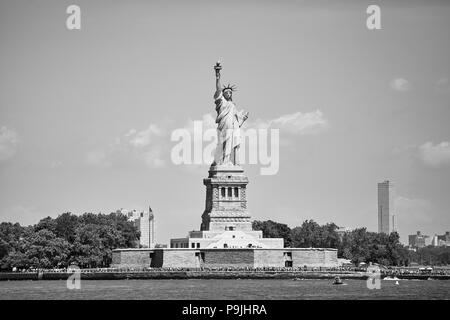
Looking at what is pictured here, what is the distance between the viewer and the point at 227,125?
5438 inches

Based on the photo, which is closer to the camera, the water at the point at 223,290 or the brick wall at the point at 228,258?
the water at the point at 223,290

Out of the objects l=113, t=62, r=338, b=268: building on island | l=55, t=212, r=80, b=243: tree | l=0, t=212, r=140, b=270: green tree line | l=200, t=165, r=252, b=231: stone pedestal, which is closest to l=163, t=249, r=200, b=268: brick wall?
l=113, t=62, r=338, b=268: building on island

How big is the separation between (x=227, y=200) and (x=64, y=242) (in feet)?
64.9

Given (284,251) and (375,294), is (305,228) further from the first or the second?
(375,294)

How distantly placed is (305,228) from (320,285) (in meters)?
60.9

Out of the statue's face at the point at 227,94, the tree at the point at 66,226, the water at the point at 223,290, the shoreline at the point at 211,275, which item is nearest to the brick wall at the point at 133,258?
the shoreline at the point at 211,275

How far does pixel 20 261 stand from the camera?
144375 millimetres

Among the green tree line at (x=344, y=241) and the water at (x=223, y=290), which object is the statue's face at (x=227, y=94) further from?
the green tree line at (x=344, y=241)

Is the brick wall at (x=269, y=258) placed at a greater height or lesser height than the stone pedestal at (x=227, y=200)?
lesser

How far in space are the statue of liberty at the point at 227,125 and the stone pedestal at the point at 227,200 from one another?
142cm

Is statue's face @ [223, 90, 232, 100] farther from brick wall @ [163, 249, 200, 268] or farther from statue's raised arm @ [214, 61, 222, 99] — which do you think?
brick wall @ [163, 249, 200, 268]

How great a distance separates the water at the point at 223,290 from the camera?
100 meters
